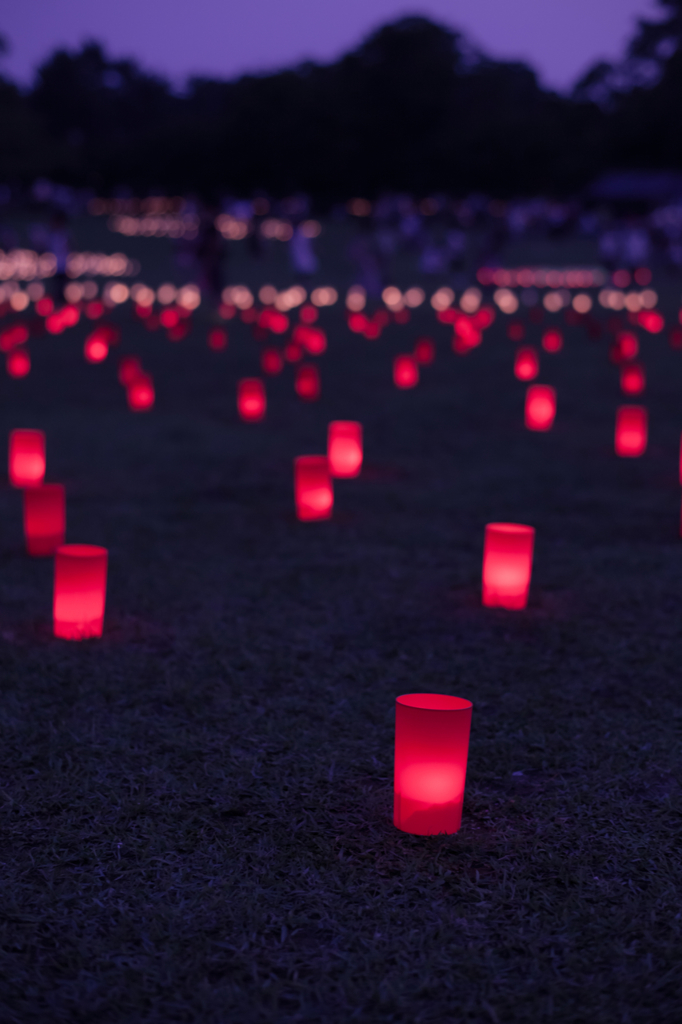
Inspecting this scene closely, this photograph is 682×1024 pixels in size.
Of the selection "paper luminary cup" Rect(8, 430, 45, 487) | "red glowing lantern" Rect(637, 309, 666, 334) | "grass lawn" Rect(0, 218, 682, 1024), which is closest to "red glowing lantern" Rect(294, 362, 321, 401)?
"grass lawn" Rect(0, 218, 682, 1024)

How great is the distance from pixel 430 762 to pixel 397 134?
77.1 meters

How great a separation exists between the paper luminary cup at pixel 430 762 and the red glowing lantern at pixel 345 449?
4.51m

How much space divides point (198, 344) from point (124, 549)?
11608mm

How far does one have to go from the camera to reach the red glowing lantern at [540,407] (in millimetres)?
9953

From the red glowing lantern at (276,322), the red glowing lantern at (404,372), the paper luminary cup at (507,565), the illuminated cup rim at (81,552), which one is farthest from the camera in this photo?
the red glowing lantern at (276,322)

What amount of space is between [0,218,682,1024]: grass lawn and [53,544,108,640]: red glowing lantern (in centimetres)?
7

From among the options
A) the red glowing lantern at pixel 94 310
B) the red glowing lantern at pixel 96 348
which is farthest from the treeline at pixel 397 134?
the red glowing lantern at pixel 96 348

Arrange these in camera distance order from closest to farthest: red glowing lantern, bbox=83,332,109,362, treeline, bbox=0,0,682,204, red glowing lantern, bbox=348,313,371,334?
red glowing lantern, bbox=83,332,109,362, red glowing lantern, bbox=348,313,371,334, treeline, bbox=0,0,682,204

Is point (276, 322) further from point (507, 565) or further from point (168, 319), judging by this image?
point (507, 565)

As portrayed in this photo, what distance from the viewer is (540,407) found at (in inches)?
394

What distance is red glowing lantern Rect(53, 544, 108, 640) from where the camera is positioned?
14.3ft

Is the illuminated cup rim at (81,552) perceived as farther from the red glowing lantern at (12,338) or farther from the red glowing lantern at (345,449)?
the red glowing lantern at (12,338)

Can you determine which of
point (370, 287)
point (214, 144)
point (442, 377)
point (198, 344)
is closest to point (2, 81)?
point (214, 144)

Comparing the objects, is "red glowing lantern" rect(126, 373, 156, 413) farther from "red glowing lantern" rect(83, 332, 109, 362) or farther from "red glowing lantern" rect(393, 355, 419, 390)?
"red glowing lantern" rect(83, 332, 109, 362)
